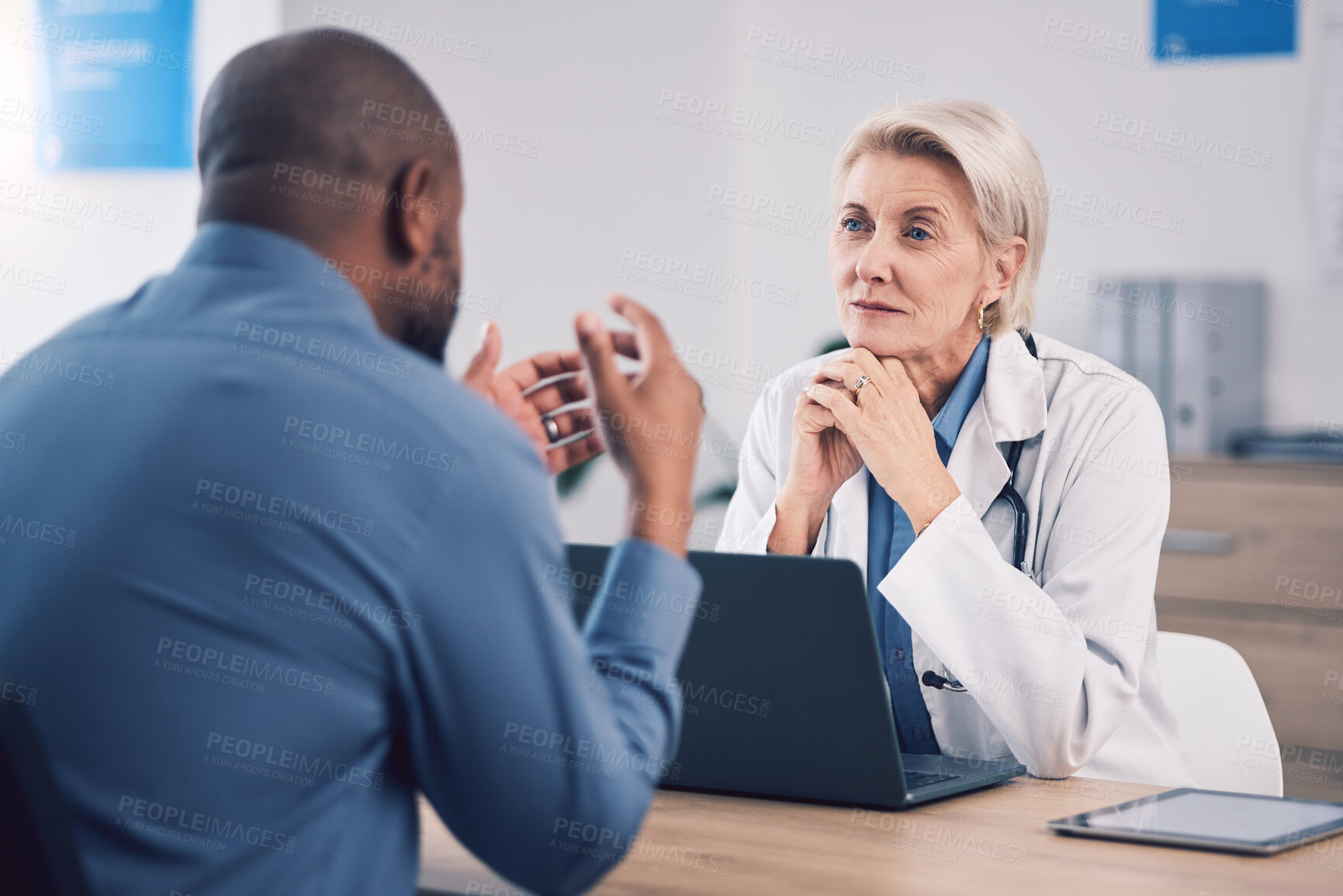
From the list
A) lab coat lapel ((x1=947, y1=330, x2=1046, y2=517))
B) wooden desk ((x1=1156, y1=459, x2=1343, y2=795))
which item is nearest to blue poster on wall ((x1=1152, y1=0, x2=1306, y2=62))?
wooden desk ((x1=1156, y1=459, x2=1343, y2=795))

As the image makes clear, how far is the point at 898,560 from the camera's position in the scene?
1.66 metres

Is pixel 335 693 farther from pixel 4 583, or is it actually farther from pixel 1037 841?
pixel 1037 841

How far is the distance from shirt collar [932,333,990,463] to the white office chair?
39 cm

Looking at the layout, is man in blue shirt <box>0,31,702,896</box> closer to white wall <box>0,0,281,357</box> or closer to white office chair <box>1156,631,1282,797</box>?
white office chair <box>1156,631,1282,797</box>

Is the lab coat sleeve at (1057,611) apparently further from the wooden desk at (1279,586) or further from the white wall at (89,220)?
the white wall at (89,220)

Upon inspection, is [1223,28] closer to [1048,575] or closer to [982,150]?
[982,150]

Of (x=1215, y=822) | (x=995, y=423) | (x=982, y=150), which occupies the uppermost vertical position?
(x=982, y=150)

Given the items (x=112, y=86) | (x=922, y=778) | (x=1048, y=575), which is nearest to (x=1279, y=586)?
(x=1048, y=575)

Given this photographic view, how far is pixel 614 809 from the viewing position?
0.80m

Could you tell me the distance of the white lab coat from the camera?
139cm

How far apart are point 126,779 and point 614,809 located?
0.97 feet

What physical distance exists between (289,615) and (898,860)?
551mm

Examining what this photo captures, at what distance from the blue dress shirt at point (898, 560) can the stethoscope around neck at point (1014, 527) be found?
0.15ft

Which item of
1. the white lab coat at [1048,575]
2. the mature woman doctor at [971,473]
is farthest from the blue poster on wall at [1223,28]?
the white lab coat at [1048,575]
